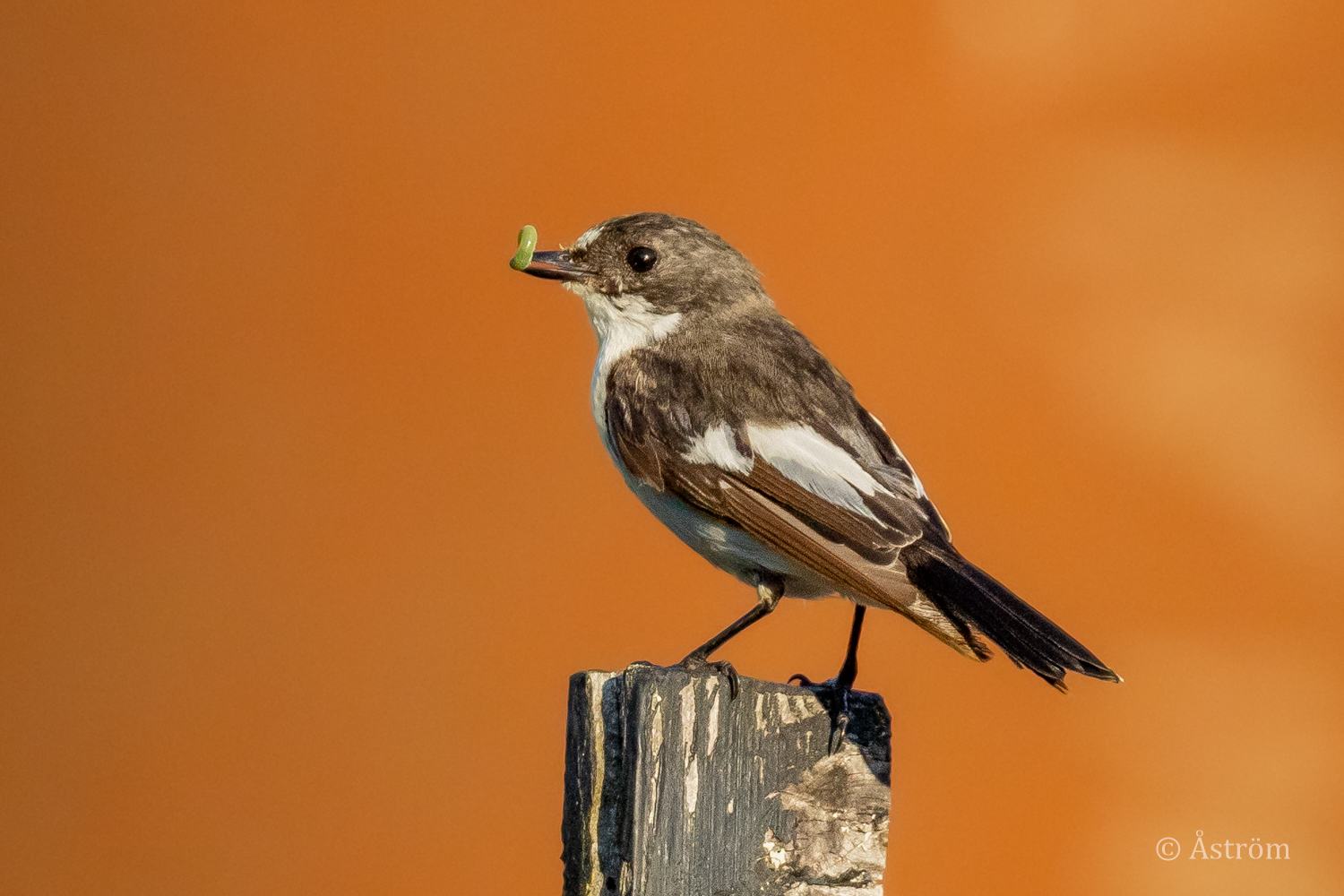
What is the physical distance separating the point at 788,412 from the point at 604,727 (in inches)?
40.3

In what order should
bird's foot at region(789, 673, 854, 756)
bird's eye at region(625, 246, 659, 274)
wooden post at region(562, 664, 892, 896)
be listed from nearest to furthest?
wooden post at region(562, 664, 892, 896) → bird's foot at region(789, 673, 854, 756) → bird's eye at region(625, 246, 659, 274)

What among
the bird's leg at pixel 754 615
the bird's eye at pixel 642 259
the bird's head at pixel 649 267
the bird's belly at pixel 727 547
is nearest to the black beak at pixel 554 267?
the bird's head at pixel 649 267

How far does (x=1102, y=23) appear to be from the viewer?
6906mm

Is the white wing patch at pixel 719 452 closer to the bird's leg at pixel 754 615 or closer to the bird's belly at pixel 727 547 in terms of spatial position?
the bird's belly at pixel 727 547

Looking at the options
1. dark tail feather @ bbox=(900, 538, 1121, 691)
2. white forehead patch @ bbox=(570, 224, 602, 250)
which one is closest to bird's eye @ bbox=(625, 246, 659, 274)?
white forehead patch @ bbox=(570, 224, 602, 250)

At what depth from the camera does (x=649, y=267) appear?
374cm

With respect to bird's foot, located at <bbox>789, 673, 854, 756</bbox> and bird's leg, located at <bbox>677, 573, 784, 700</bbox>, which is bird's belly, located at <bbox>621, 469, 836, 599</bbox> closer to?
bird's leg, located at <bbox>677, 573, 784, 700</bbox>

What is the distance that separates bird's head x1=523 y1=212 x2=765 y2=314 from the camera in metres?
3.73

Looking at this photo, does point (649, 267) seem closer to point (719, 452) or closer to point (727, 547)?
point (719, 452)

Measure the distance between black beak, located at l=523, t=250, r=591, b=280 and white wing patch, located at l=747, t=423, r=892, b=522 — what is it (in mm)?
823

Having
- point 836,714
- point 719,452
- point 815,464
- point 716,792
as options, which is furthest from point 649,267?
point 716,792

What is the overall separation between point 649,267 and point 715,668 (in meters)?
1.43

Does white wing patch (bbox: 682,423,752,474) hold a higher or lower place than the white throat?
lower

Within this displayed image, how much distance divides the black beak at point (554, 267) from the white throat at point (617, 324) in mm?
32
